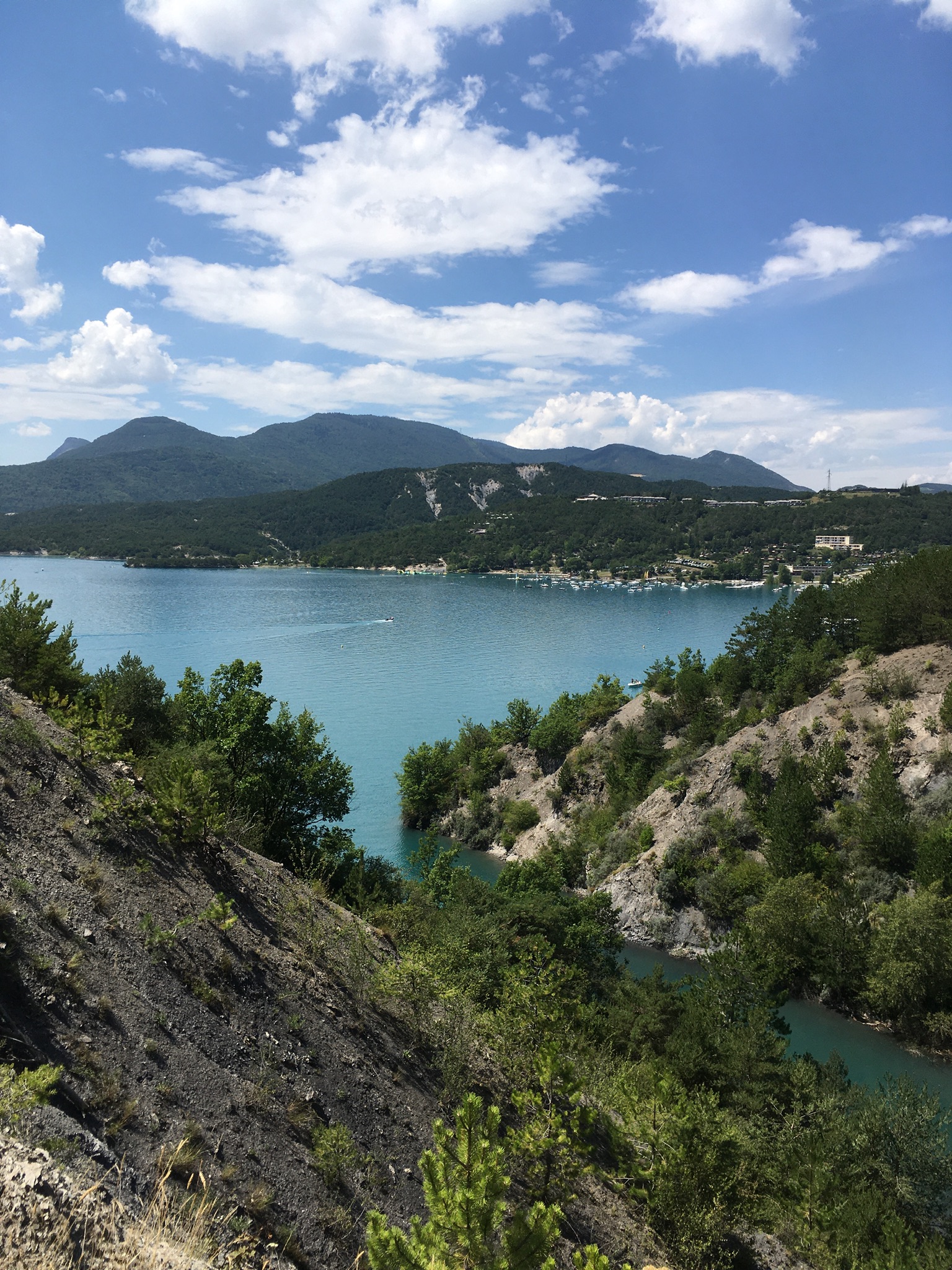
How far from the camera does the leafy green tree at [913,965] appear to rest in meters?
27.6

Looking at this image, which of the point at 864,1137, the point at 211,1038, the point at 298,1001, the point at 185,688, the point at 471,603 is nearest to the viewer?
the point at 211,1038

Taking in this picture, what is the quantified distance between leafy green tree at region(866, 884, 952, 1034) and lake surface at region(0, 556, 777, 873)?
77.8 feet

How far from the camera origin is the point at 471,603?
470 feet

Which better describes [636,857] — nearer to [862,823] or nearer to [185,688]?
[862,823]

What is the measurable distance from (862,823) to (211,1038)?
33.7 m

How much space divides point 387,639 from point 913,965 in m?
81.4

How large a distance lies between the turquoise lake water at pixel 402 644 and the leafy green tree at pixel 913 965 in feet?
5.06

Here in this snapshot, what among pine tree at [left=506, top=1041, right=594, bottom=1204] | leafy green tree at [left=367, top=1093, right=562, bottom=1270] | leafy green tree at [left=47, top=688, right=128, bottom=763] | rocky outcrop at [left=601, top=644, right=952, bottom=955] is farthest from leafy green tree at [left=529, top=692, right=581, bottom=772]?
leafy green tree at [left=367, top=1093, right=562, bottom=1270]

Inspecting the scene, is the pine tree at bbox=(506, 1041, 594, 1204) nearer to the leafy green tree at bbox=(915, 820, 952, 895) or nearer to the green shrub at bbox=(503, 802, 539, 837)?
the leafy green tree at bbox=(915, 820, 952, 895)

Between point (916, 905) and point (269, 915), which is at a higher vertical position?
point (269, 915)

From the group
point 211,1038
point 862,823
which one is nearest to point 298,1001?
point 211,1038

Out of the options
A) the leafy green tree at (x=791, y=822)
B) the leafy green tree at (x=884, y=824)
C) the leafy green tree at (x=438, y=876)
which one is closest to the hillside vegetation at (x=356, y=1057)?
the leafy green tree at (x=438, y=876)

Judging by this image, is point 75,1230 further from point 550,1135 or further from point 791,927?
point 791,927

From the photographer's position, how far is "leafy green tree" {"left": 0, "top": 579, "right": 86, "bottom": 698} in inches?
656
